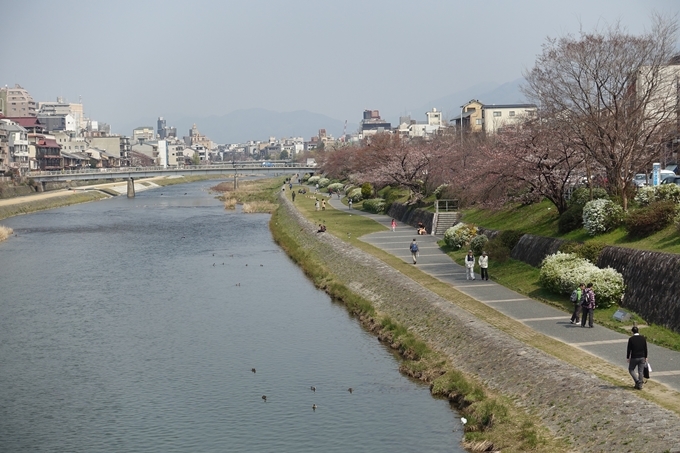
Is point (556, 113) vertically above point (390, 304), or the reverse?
point (556, 113)

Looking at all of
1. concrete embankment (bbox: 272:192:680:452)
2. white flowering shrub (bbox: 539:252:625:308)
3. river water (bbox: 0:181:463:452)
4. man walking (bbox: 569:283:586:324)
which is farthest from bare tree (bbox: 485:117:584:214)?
man walking (bbox: 569:283:586:324)

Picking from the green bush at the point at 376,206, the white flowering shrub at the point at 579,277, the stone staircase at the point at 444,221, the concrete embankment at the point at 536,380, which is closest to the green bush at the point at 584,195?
the white flowering shrub at the point at 579,277

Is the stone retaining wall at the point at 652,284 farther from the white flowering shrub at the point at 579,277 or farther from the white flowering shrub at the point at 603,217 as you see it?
the white flowering shrub at the point at 603,217

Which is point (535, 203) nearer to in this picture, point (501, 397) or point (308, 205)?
point (501, 397)

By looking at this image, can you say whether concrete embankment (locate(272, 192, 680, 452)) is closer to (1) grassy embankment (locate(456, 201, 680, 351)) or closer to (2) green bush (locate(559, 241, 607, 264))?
(1) grassy embankment (locate(456, 201, 680, 351))

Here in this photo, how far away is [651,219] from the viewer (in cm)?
3209

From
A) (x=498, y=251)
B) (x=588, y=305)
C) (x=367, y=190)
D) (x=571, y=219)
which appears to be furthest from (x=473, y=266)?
(x=367, y=190)

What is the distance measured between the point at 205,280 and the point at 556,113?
22.0 m

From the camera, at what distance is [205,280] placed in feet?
159

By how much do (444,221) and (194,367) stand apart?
32977 millimetres

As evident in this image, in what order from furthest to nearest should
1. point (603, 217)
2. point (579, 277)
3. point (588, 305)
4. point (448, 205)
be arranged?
point (448, 205), point (603, 217), point (579, 277), point (588, 305)

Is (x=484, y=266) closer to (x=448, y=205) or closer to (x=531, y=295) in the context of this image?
(x=531, y=295)

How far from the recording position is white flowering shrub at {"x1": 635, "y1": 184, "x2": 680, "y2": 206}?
3466 centimetres

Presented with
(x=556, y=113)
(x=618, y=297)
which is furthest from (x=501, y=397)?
(x=556, y=113)
